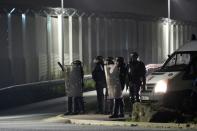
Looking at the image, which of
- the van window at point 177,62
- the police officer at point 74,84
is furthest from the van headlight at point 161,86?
the police officer at point 74,84

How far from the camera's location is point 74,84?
19562 millimetres

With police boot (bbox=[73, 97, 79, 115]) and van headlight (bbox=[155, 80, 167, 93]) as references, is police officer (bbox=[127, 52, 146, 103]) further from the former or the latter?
van headlight (bbox=[155, 80, 167, 93])

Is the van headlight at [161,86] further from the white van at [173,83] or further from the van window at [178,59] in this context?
the van window at [178,59]

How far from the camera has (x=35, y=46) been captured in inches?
1449

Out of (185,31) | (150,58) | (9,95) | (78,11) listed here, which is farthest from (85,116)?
(185,31)

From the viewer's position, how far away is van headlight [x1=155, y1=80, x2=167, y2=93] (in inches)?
661

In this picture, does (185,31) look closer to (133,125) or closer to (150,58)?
(150,58)

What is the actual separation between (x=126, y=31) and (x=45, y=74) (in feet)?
45.4

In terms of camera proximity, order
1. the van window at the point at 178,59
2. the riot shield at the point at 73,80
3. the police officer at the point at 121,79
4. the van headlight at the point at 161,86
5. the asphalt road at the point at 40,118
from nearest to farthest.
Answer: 1. the asphalt road at the point at 40,118
2. the van headlight at the point at 161,86
3. the police officer at the point at 121,79
4. the van window at the point at 178,59
5. the riot shield at the point at 73,80

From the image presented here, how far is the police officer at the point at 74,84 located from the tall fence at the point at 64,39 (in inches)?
554

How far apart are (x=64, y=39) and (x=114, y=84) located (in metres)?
23.0

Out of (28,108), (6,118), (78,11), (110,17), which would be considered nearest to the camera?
(6,118)

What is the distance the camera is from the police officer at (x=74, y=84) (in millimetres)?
19438

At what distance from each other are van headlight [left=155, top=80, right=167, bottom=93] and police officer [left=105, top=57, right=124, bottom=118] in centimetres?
130
